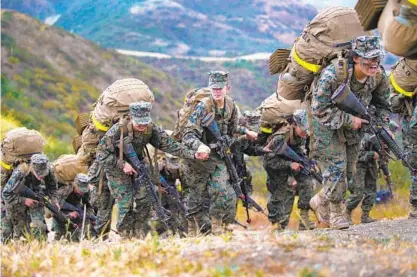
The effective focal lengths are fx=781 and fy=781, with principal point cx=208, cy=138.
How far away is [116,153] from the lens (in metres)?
9.34

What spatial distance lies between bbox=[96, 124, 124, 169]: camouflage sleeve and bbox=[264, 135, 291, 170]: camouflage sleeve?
2.81 metres

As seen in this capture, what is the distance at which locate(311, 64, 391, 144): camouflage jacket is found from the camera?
8.02m

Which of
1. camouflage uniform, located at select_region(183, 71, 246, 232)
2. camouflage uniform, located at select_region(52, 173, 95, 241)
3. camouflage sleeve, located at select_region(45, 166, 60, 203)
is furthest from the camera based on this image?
camouflage uniform, located at select_region(52, 173, 95, 241)

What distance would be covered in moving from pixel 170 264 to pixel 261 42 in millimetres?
90039

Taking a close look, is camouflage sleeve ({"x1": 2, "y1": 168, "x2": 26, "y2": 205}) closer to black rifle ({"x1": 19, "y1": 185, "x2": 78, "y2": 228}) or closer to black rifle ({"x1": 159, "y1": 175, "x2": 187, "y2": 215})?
black rifle ({"x1": 19, "y1": 185, "x2": 78, "y2": 228})

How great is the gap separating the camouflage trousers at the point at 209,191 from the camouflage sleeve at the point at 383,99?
200cm

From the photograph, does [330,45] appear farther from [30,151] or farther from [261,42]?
[261,42]

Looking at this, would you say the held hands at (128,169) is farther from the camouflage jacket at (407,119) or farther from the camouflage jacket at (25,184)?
the camouflage jacket at (407,119)

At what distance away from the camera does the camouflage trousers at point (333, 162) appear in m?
8.27

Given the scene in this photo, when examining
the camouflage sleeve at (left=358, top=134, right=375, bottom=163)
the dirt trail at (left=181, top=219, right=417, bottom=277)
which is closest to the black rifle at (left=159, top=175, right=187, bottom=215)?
the camouflage sleeve at (left=358, top=134, right=375, bottom=163)

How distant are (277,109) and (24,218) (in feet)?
13.1

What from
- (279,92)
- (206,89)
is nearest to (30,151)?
(206,89)

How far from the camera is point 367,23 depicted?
6.65 meters

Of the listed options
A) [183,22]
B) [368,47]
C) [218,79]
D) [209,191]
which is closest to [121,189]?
[209,191]
